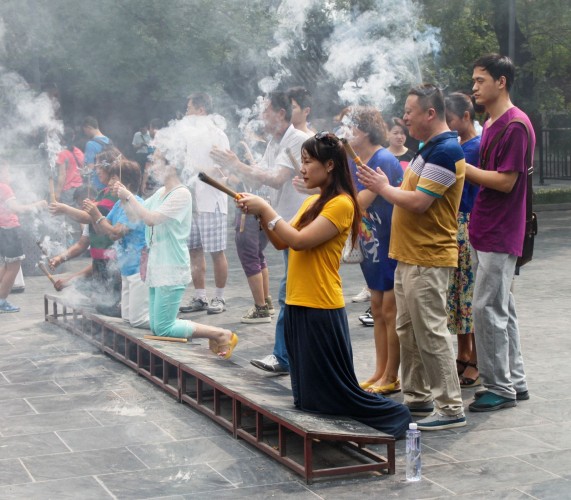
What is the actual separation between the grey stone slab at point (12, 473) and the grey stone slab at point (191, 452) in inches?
22.1

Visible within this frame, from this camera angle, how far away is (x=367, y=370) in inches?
267

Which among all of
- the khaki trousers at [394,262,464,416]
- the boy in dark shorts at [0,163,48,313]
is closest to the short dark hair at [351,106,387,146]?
the khaki trousers at [394,262,464,416]

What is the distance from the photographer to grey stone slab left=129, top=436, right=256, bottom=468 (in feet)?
16.2

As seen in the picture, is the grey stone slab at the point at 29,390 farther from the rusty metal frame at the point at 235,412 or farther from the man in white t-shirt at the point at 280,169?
the man in white t-shirt at the point at 280,169

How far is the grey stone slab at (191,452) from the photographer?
4.93 m

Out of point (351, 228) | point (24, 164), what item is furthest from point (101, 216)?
point (24, 164)

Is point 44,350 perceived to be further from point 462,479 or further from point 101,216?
point 462,479

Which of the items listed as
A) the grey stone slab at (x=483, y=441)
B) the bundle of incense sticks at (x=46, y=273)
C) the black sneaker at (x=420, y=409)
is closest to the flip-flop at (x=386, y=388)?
the black sneaker at (x=420, y=409)

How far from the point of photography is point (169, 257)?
6844 millimetres

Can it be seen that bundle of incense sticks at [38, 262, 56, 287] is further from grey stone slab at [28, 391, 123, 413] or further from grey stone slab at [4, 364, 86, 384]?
grey stone slab at [28, 391, 123, 413]

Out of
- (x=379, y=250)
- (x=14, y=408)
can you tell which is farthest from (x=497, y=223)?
(x=14, y=408)

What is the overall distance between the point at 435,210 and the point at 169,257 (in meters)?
2.22

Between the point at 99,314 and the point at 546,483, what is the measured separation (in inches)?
175

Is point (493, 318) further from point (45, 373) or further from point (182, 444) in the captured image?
point (45, 373)
